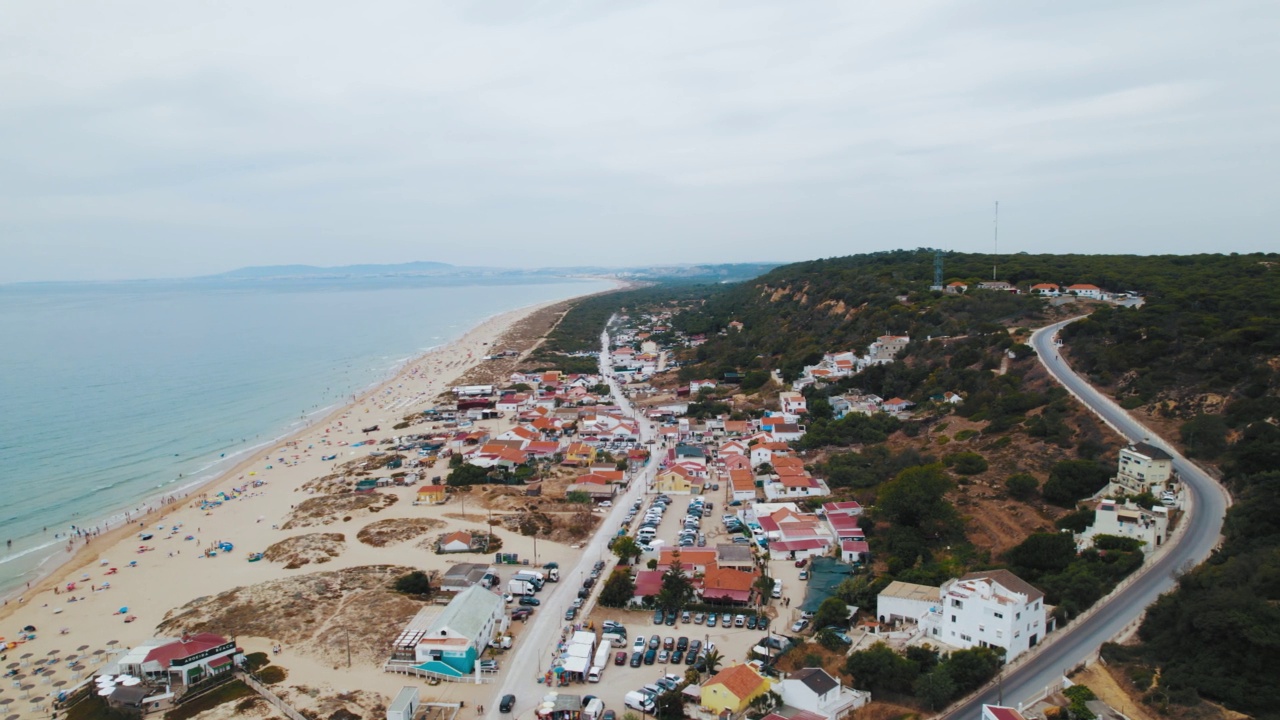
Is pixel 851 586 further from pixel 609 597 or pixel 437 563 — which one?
pixel 437 563

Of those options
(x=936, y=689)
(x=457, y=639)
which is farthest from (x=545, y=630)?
(x=936, y=689)

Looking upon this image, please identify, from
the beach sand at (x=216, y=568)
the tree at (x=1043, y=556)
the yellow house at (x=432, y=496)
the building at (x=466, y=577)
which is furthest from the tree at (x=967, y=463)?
the yellow house at (x=432, y=496)

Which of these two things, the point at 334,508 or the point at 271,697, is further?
the point at 334,508

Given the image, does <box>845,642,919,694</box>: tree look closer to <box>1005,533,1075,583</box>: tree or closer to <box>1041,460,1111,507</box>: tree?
<box>1005,533,1075,583</box>: tree

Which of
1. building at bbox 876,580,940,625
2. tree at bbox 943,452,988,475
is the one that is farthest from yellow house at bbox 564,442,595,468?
building at bbox 876,580,940,625

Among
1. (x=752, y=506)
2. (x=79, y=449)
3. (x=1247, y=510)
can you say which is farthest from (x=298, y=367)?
(x=1247, y=510)

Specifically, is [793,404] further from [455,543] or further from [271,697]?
[271,697]
